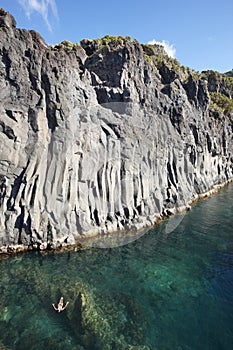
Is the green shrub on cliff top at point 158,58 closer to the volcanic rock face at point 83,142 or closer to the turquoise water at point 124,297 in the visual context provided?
the volcanic rock face at point 83,142

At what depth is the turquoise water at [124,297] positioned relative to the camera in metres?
14.0

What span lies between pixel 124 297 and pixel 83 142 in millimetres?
19038

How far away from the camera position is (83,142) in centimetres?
3033

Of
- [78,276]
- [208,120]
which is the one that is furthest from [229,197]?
[78,276]

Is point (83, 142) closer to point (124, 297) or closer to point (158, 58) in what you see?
point (124, 297)

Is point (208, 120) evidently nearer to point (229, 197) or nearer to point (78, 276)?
point (229, 197)

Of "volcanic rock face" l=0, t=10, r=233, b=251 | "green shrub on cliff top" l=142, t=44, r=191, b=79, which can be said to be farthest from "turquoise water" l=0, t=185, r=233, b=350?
"green shrub on cliff top" l=142, t=44, r=191, b=79

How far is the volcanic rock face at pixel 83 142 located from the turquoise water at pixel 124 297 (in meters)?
4.91

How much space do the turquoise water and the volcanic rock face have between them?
4.91 m

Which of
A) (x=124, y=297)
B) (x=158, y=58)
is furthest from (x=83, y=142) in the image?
(x=158, y=58)

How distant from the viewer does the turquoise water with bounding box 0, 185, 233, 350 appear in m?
14.0

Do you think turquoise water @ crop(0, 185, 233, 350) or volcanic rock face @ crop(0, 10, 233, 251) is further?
volcanic rock face @ crop(0, 10, 233, 251)

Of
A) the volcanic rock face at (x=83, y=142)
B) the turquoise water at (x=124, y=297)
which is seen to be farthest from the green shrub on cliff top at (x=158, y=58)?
the turquoise water at (x=124, y=297)

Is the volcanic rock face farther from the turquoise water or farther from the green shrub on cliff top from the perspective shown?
the green shrub on cliff top
